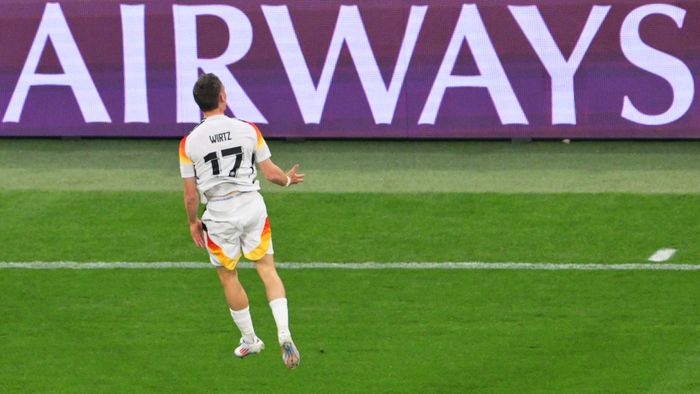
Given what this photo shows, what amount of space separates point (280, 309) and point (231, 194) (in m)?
0.76

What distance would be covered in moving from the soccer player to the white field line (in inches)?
106

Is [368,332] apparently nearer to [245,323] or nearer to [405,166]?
[245,323]

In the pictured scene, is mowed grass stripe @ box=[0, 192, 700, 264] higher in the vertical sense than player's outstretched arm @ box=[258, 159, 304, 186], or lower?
lower

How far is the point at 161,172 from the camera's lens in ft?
51.3

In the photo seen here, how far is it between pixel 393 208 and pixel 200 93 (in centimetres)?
537

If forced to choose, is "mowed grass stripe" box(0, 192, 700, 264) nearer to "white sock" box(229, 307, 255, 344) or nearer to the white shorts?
"white sock" box(229, 307, 255, 344)

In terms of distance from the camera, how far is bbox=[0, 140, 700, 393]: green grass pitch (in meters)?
9.20

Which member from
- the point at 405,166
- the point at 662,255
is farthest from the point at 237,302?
the point at 405,166

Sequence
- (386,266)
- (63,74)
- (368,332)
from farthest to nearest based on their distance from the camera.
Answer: (63,74) < (386,266) < (368,332)

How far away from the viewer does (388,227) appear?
13.2m

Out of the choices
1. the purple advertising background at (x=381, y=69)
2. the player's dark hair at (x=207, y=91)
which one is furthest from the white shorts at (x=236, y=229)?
the purple advertising background at (x=381, y=69)

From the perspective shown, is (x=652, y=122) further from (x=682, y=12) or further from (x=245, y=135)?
(x=245, y=135)

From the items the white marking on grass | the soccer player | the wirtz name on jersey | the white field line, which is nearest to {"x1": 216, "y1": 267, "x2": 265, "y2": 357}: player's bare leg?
the soccer player

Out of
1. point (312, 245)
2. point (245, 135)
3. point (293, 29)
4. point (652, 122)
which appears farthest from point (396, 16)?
point (245, 135)
